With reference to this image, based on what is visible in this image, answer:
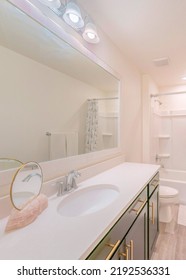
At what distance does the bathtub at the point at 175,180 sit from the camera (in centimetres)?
301

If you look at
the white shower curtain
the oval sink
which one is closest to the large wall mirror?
the white shower curtain

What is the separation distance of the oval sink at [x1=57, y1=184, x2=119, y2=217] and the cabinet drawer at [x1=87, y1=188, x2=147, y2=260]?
5.8 inches

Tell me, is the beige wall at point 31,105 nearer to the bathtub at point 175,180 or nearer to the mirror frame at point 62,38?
the mirror frame at point 62,38

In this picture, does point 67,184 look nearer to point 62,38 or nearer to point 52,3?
point 62,38

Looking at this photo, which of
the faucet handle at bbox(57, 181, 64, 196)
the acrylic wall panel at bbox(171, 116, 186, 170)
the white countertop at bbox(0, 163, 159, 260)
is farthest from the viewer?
the acrylic wall panel at bbox(171, 116, 186, 170)

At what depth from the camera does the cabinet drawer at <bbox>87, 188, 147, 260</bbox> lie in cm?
70

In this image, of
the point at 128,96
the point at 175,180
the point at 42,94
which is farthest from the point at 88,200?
the point at 175,180

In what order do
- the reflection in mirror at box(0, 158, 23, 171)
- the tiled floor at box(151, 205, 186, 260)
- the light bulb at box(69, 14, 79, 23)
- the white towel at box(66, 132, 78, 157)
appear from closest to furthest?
the reflection in mirror at box(0, 158, 23, 171) < the light bulb at box(69, 14, 79, 23) < the white towel at box(66, 132, 78, 157) < the tiled floor at box(151, 205, 186, 260)

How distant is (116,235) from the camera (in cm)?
86

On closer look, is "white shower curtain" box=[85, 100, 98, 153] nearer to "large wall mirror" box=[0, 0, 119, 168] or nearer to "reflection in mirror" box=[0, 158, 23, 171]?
"large wall mirror" box=[0, 0, 119, 168]

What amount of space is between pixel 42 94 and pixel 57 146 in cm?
38

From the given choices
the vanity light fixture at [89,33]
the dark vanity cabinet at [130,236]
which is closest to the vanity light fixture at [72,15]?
the vanity light fixture at [89,33]

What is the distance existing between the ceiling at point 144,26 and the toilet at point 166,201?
1.90m

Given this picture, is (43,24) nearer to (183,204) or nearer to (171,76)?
(171,76)
